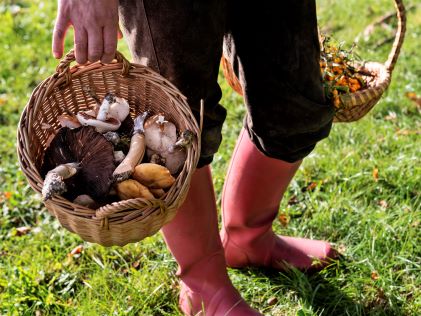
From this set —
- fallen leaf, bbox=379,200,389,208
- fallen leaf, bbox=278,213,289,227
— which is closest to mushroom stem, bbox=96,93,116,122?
fallen leaf, bbox=278,213,289,227

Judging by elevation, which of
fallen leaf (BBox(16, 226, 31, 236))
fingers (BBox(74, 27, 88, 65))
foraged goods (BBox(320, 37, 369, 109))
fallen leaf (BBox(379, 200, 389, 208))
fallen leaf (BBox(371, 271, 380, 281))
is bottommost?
fallen leaf (BBox(16, 226, 31, 236))

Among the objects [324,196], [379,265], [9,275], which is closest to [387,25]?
[324,196]

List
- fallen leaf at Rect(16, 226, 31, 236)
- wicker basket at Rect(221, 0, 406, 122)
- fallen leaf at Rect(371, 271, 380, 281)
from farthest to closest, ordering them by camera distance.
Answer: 1. fallen leaf at Rect(16, 226, 31, 236)
2. fallen leaf at Rect(371, 271, 380, 281)
3. wicker basket at Rect(221, 0, 406, 122)

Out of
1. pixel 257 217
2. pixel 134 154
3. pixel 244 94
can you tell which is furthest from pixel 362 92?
pixel 134 154

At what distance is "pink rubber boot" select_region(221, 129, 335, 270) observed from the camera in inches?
83.8

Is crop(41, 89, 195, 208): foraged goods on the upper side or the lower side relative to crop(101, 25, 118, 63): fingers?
lower

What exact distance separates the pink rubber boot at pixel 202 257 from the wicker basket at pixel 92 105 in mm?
372

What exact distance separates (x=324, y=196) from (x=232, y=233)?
533 millimetres

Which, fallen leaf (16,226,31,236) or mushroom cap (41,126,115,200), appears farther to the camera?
fallen leaf (16,226,31,236)

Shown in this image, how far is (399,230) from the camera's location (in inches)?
92.6

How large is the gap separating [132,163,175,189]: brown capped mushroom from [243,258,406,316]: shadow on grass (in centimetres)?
91

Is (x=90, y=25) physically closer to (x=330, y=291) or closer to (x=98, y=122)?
(x=98, y=122)

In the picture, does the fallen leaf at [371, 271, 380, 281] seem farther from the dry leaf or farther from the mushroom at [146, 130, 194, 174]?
the dry leaf

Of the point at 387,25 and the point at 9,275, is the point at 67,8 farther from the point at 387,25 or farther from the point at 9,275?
the point at 387,25
